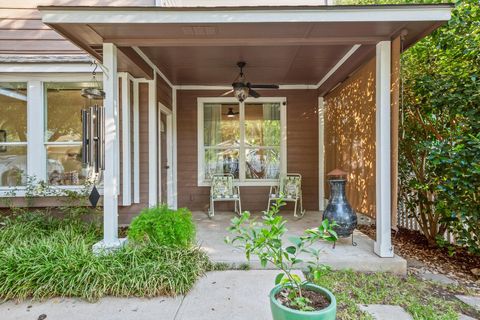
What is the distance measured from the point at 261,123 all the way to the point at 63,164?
3.50m

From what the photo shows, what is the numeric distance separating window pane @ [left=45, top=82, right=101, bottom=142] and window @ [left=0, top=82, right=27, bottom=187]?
1.16ft

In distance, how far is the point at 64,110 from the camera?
13.5ft

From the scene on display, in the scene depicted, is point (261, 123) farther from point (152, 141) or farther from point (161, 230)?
point (161, 230)

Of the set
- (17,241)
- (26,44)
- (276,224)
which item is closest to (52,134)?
(26,44)

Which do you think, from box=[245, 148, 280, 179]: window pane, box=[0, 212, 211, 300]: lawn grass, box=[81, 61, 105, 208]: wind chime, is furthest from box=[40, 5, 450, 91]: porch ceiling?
box=[245, 148, 280, 179]: window pane

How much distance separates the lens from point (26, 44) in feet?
13.7

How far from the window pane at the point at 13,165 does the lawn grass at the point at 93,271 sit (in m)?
1.63

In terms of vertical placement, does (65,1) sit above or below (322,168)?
above

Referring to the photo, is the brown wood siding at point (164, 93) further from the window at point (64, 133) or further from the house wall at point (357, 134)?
the house wall at point (357, 134)

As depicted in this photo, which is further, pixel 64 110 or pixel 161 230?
pixel 64 110

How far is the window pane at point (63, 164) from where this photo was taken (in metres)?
4.07

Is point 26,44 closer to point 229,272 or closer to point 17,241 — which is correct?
point 17,241

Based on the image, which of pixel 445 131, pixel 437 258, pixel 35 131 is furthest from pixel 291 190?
pixel 35 131

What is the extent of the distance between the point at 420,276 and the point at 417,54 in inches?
118
